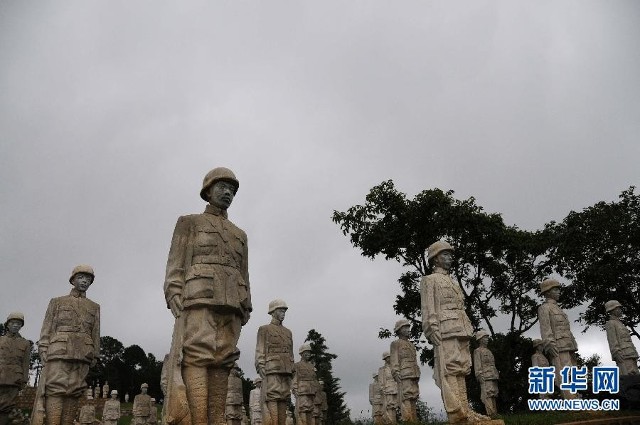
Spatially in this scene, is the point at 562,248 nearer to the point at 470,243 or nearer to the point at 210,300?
the point at 470,243

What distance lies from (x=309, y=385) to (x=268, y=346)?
19.6 feet

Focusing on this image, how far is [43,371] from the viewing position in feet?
31.4

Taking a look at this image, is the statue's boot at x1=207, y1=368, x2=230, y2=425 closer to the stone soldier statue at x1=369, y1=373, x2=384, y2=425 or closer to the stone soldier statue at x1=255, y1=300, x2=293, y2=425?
the stone soldier statue at x1=255, y1=300, x2=293, y2=425

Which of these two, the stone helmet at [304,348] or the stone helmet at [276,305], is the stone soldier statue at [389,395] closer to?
the stone helmet at [304,348]

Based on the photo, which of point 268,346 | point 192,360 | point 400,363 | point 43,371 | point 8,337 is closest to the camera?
point 192,360

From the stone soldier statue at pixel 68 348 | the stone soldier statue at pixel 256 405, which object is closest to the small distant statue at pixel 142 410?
the stone soldier statue at pixel 256 405

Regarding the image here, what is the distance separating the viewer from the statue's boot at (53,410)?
364 inches

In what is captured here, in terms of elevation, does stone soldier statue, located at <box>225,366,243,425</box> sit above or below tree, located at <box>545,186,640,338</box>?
below

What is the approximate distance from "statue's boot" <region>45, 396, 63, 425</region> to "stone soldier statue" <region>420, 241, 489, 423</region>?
668 cm

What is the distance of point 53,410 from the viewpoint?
930cm

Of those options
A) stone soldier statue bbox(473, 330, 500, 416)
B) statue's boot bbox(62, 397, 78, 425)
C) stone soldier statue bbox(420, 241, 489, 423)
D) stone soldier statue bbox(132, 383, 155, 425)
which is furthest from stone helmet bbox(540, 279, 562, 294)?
stone soldier statue bbox(132, 383, 155, 425)

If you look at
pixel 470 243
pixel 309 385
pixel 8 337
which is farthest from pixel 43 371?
pixel 470 243

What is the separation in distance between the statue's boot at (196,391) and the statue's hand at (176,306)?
2.04 ft

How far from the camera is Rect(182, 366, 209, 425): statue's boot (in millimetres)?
5727
